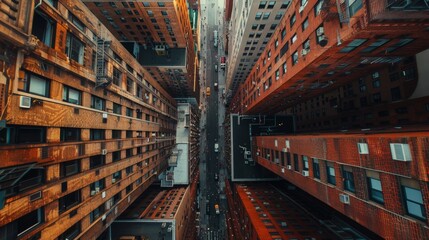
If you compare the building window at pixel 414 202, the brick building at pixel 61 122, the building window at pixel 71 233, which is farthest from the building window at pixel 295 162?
the building window at pixel 71 233

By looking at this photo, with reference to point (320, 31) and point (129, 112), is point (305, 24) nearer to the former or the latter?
point (320, 31)

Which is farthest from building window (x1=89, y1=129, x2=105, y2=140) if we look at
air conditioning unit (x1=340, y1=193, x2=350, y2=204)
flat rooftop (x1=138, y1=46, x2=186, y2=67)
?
flat rooftop (x1=138, y1=46, x2=186, y2=67)

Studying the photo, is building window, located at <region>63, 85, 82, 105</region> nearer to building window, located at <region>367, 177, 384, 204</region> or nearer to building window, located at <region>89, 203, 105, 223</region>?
building window, located at <region>89, 203, 105, 223</region>

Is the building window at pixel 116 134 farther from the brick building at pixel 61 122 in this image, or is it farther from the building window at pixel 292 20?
the building window at pixel 292 20

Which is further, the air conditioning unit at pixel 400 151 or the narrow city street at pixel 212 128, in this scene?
the narrow city street at pixel 212 128

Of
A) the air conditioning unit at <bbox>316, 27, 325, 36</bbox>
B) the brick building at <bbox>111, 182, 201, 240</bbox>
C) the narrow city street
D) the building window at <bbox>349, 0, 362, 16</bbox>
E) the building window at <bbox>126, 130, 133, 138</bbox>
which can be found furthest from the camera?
the narrow city street

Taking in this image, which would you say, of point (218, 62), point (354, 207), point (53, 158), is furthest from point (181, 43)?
point (218, 62)

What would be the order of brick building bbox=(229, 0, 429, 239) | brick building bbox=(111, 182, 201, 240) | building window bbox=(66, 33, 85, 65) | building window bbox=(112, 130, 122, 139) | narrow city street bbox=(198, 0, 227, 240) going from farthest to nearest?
narrow city street bbox=(198, 0, 227, 240) → brick building bbox=(111, 182, 201, 240) → building window bbox=(112, 130, 122, 139) → building window bbox=(66, 33, 85, 65) → brick building bbox=(229, 0, 429, 239)

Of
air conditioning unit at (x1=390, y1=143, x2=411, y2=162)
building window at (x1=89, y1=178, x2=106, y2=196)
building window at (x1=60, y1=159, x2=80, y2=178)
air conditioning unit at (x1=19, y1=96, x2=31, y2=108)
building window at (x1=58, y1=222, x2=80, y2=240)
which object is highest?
air conditioning unit at (x1=19, y1=96, x2=31, y2=108)
